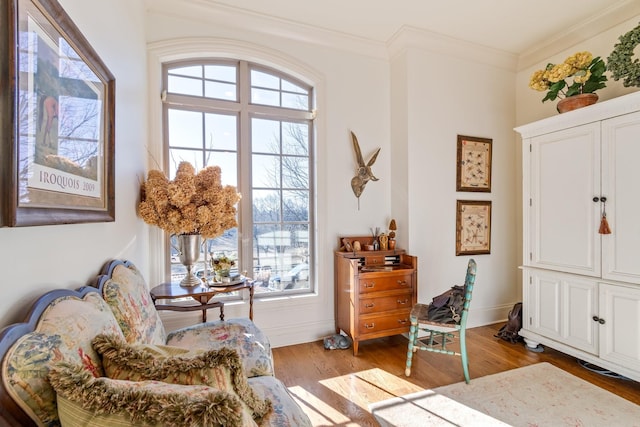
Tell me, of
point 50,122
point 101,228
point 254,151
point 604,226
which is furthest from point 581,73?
point 101,228

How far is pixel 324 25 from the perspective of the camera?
9.67ft

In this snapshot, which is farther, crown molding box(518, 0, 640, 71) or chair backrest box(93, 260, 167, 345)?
crown molding box(518, 0, 640, 71)

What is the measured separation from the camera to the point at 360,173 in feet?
10.3

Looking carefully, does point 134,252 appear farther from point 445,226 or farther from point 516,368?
point 516,368

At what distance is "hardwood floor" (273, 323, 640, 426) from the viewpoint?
2004mm

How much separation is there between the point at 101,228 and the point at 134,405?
1127mm

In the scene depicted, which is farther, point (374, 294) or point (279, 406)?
point (374, 294)

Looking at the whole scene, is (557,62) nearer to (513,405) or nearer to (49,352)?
(513,405)

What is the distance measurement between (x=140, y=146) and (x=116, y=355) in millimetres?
1806

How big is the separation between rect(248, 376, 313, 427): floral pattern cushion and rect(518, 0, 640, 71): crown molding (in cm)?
412

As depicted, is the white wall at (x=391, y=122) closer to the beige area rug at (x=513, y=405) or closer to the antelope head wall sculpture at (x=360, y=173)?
the antelope head wall sculpture at (x=360, y=173)

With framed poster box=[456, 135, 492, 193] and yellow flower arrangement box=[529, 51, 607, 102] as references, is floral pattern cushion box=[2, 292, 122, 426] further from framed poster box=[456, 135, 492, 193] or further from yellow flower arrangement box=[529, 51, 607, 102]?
yellow flower arrangement box=[529, 51, 607, 102]

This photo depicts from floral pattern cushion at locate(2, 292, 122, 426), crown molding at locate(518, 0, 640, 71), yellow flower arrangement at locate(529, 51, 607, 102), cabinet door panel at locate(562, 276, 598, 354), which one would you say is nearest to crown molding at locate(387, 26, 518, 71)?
crown molding at locate(518, 0, 640, 71)

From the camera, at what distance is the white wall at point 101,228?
34.6 inches
